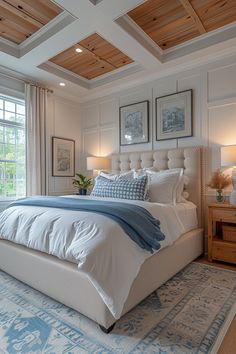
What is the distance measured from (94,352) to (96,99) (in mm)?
4282

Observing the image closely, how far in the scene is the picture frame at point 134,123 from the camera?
387 centimetres

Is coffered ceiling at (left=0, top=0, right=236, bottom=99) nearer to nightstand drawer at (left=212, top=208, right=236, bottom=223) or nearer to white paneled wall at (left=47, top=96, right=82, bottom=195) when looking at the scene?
white paneled wall at (left=47, top=96, right=82, bottom=195)

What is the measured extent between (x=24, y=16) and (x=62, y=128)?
7.04 ft

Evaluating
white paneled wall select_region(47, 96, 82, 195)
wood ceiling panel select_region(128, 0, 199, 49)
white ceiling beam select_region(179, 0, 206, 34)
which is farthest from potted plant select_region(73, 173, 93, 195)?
white ceiling beam select_region(179, 0, 206, 34)

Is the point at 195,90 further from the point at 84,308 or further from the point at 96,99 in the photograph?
the point at 84,308

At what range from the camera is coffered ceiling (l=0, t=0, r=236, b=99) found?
8.03 ft

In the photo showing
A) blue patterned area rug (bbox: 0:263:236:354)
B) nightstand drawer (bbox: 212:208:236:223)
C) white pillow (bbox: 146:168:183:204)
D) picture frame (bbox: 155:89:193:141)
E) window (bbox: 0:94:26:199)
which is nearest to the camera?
blue patterned area rug (bbox: 0:263:236:354)

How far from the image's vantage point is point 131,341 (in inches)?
56.8

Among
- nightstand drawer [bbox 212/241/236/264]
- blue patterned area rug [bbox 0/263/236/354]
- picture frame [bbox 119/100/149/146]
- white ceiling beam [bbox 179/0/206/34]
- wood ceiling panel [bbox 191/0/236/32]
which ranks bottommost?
blue patterned area rug [bbox 0/263/236/354]

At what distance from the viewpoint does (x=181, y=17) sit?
2.63 meters

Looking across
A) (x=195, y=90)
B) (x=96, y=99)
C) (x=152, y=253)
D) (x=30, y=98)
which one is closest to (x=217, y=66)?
(x=195, y=90)

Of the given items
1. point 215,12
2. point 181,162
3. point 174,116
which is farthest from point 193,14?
point 181,162

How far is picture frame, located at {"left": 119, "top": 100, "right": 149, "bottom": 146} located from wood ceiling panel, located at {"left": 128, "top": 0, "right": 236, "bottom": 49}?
1135 mm

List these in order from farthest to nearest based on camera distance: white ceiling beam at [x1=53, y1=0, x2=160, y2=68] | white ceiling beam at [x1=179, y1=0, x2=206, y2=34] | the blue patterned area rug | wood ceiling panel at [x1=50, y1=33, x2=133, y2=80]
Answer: wood ceiling panel at [x1=50, y1=33, x2=133, y2=80] → white ceiling beam at [x1=179, y1=0, x2=206, y2=34] → white ceiling beam at [x1=53, y1=0, x2=160, y2=68] → the blue patterned area rug
